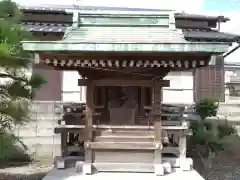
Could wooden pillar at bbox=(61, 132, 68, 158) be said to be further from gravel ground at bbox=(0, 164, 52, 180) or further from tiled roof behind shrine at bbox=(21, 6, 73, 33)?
tiled roof behind shrine at bbox=(21, 6, 73, 33)

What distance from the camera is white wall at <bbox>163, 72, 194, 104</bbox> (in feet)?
40.5

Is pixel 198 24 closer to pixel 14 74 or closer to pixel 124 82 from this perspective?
pixel 124 82

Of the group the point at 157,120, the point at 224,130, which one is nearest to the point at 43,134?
the point at 157,120

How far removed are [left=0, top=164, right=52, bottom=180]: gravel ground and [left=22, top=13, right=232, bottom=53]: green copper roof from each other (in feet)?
12.2

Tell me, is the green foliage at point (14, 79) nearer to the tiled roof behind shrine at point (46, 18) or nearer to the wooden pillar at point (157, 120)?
the wooden pillar at point (157, 120)

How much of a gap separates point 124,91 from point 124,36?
1.27 m

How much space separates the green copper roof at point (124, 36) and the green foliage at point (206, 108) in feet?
13.8

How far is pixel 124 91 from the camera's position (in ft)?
27.6

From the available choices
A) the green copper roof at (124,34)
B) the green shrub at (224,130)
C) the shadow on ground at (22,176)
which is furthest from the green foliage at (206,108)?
the shadow on ground at (22,176)

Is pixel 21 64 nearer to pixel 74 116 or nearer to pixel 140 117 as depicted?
pixel 74 116

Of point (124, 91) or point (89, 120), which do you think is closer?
point (89, 120)

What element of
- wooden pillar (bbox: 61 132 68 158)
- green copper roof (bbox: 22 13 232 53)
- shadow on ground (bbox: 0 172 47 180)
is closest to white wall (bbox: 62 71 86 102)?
shadow on ground (bbox: 0 172 47 180)

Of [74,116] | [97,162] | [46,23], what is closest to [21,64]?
[74,116]

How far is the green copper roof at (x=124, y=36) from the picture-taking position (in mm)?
6762
